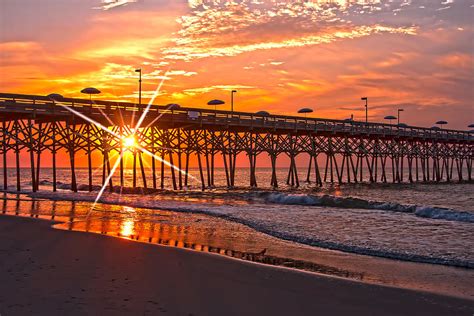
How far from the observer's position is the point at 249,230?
1400 centimetres

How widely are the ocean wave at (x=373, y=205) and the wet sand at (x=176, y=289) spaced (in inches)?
493

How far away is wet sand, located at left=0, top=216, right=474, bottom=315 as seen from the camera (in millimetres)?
5734

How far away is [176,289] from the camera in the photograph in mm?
6672

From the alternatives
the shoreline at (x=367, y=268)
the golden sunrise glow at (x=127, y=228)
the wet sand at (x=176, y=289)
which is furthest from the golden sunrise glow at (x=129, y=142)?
the wet sand at (x=176, y=289)

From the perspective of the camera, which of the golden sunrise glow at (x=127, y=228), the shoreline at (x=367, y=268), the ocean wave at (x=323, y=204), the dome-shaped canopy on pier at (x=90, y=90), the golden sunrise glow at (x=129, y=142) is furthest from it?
the dome-shaped canopy on pier at (x=90, y=90)

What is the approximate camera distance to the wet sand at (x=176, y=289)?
5.73 meters

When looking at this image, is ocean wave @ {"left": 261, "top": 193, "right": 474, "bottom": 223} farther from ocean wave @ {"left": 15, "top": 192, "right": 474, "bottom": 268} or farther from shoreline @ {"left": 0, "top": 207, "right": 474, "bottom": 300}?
shoreline @ {"left": 0, "top": 207, "right": 474, "bottom": 300}

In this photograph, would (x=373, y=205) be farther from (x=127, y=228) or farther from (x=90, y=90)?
(x=90, y=90)

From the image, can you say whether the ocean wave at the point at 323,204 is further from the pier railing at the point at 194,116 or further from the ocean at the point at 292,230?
the pier railing at the point at 194,116

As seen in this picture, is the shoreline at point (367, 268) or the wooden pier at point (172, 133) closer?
the shoreline at point (367, 268)

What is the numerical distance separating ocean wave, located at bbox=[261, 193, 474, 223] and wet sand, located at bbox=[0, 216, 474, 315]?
12.5 metres

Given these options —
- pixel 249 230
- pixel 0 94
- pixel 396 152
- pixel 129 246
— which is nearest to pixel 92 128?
pixel 0 94

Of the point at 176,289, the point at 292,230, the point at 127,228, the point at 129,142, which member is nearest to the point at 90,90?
the point at 129,142

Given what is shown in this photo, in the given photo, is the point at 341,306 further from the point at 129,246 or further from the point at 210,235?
the point at 210,235
